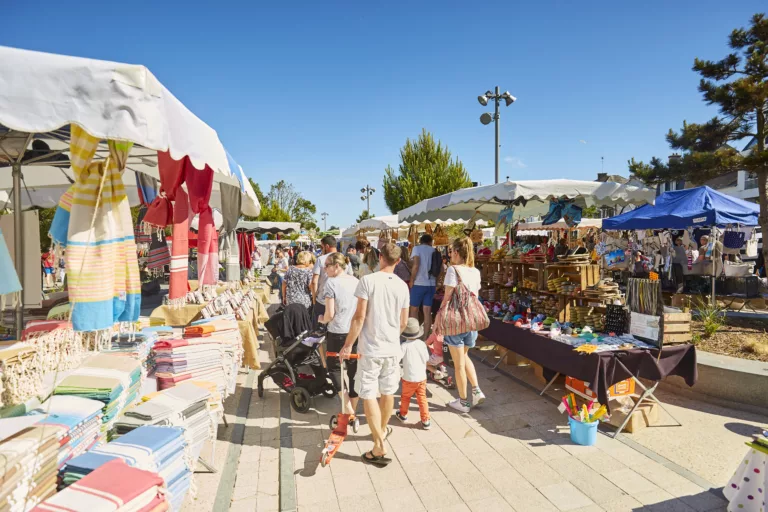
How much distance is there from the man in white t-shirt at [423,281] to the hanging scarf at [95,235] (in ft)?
16.2

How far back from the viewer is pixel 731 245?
33.3ft

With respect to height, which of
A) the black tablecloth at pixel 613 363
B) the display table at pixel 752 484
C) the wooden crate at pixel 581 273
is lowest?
the display table at pixel 752 484

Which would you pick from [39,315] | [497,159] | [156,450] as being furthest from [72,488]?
[497,159]

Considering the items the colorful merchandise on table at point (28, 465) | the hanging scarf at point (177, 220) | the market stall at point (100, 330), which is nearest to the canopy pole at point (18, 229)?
the market stall at point (100, 330)

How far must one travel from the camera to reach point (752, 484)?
2.62 meters

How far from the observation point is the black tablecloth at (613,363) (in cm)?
370

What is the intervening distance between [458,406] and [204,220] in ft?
10.5

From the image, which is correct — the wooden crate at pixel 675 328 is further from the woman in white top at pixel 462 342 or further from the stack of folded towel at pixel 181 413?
the stack of folded towel at pixel 181 413

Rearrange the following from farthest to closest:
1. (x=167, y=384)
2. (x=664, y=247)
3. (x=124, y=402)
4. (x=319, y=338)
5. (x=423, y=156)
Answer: (x=423, y=156)
(x=664, y=247)
(x=319, y=338)
(x=167, y=384)
(x=124, y=402)

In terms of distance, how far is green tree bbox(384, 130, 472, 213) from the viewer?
26.3m

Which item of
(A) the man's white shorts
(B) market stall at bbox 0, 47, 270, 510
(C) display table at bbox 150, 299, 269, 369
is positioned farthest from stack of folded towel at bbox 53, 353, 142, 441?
(C) display table at bbox 150, 299, 269, 369

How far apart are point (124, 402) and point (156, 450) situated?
678 millimetres

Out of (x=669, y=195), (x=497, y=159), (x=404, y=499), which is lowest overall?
(x=404, y=499)

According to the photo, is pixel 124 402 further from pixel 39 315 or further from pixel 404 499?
pixel 39 315
